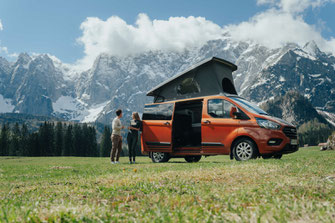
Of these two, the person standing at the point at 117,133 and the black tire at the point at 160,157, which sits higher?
the person standing at the point at 117,133

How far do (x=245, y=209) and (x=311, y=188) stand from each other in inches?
60.5

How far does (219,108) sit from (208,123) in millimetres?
868

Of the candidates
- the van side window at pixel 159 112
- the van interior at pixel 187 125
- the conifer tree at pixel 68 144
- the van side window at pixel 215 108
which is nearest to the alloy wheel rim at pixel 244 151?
the van side window at pixel 215 108

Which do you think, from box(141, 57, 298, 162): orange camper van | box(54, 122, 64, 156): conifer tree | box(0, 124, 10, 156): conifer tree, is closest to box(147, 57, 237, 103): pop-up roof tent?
box(141, 57, 298, 162): orange camper van

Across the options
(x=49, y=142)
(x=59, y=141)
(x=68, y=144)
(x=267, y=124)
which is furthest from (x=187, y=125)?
(x=59, y=141)

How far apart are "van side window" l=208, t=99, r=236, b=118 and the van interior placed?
77.6 inches

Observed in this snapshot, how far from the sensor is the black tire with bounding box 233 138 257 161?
11.9 m

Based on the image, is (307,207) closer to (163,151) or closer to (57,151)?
(163,151)

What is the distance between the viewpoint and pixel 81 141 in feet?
380

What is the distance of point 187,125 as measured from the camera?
16375mm

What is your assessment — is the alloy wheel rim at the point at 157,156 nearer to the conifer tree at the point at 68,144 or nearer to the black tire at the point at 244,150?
the black tire at the point at 244,150

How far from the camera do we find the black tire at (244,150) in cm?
1195

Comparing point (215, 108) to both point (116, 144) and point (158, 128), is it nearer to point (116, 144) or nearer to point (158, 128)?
point (158, 128)

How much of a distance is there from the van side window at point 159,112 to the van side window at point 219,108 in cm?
244
